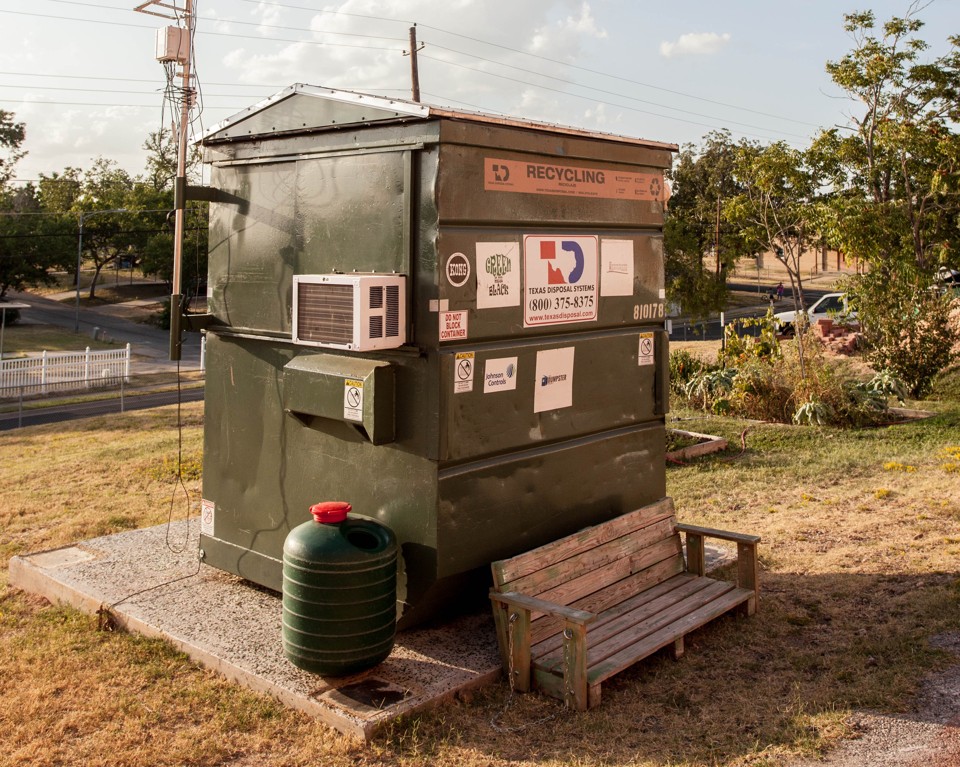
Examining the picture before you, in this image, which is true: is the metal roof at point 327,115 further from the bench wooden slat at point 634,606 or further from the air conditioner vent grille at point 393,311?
the bench wooden slat at point 634,606

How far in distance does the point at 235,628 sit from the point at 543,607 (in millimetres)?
1992

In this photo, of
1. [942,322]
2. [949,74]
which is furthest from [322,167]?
[949,74]

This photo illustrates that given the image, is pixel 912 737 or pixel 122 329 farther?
pixel 122 329

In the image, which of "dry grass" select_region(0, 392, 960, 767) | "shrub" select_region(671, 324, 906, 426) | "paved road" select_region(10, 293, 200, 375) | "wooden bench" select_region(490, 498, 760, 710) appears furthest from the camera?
"paved road" select_region(10, 293, 200, 375)

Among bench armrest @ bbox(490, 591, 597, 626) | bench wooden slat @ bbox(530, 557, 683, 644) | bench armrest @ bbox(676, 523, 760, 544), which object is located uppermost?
bench armrest @ bbox(676, 523, 760, 544)

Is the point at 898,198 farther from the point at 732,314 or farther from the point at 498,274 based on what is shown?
the point at 732,314

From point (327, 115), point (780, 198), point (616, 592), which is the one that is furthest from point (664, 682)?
point (780, 198)

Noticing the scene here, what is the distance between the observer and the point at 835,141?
19172 millimetres

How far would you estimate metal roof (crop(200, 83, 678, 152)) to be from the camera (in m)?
5.20

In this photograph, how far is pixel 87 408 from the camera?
2339cm

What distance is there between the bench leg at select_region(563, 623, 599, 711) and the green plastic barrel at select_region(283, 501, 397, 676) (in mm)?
976

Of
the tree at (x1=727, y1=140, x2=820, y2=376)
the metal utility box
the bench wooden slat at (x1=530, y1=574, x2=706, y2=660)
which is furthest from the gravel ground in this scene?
the tree at (x1=727, y1=140, x2=820, y2=376)

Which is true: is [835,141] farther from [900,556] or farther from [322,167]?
[322,167]

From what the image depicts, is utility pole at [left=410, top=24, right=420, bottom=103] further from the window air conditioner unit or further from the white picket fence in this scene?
the window air conditioner unit
